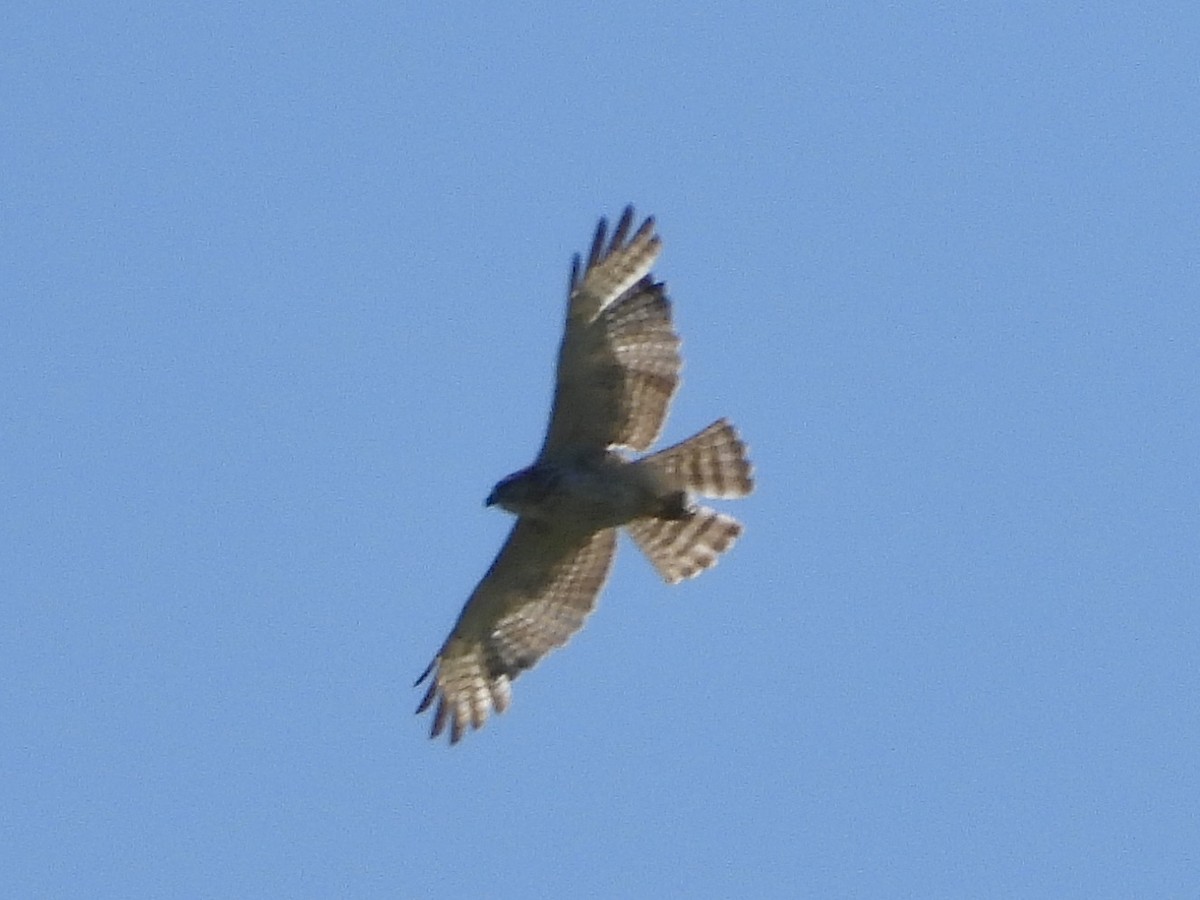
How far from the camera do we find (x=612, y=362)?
48.3 feet

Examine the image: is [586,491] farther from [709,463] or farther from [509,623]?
[509,623]

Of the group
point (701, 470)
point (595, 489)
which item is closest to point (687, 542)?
point (701, 470)

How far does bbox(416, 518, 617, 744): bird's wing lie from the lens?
15477 mm

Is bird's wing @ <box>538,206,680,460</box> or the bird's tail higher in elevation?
bird's wing @ <box>538,206,680,460</box>

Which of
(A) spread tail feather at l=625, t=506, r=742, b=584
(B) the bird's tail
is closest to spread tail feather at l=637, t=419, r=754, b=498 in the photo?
(B) the bird's tail

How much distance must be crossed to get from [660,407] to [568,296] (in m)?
0.75

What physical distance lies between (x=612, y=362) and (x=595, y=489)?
25.9 inches

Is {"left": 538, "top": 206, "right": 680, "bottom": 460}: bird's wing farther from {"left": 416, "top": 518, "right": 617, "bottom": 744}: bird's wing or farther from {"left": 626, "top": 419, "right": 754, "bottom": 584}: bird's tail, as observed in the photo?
{"left": 416, "top": 518, "right": 617, "bottom": 744}: bird's wing

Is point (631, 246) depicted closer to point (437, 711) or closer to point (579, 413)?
point (579, 413)

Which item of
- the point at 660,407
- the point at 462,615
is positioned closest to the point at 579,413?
the point at 660,407

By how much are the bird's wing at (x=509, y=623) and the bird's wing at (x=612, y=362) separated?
76cm

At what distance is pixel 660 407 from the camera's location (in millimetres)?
14844

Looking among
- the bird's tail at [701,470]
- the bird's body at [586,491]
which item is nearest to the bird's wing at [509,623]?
the bird's tail at [701,470]

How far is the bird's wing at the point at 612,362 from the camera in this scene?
48.3ft
